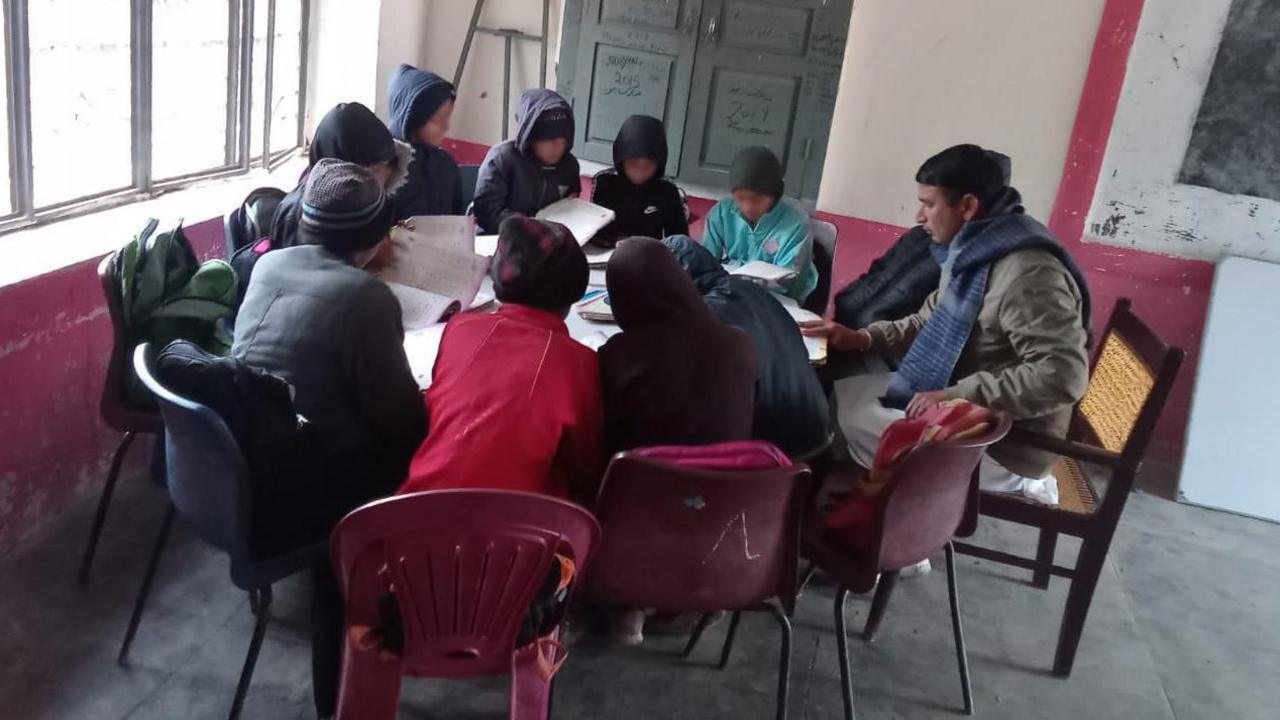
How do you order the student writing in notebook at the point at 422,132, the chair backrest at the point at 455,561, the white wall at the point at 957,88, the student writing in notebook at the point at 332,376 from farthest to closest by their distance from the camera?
1. the white wall at the point at 957,88
2. the student writing in notebook at the point at 422,132
3. the student writing in notebook at the point at 332,376
4. the chair backrest at the point at 455,561

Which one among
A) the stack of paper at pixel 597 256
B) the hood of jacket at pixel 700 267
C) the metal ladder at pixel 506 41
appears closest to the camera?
the hood of jacket at pixel 700 267

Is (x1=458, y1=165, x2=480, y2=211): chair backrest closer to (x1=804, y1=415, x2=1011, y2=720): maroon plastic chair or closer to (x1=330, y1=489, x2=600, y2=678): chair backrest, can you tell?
(x1=804, y1=415, x2=1011, y2=720): maroon plastic chair

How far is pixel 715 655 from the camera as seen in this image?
2637 mm

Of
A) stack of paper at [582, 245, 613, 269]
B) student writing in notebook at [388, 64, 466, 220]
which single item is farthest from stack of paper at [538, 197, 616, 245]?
student writing in notebook at [388, 64, 466, 220]

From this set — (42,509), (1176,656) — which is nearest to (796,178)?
(1176,656)

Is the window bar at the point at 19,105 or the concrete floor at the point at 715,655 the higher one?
the window bar at the point at 19,105

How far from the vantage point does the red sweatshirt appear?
1.86 m

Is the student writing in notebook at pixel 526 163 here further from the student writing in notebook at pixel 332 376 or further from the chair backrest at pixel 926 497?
the chair backrest at pixel 926 497

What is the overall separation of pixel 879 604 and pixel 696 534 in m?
1.08

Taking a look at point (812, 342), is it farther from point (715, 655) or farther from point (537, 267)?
point (537, 267)

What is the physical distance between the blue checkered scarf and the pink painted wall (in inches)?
85.3

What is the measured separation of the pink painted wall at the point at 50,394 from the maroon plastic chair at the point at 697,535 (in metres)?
1.58

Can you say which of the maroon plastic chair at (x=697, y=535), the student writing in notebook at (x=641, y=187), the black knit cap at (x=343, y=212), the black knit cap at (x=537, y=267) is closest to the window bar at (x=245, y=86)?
the student writing in notebook at (x=641, y=187)

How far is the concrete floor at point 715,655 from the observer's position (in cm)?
231
